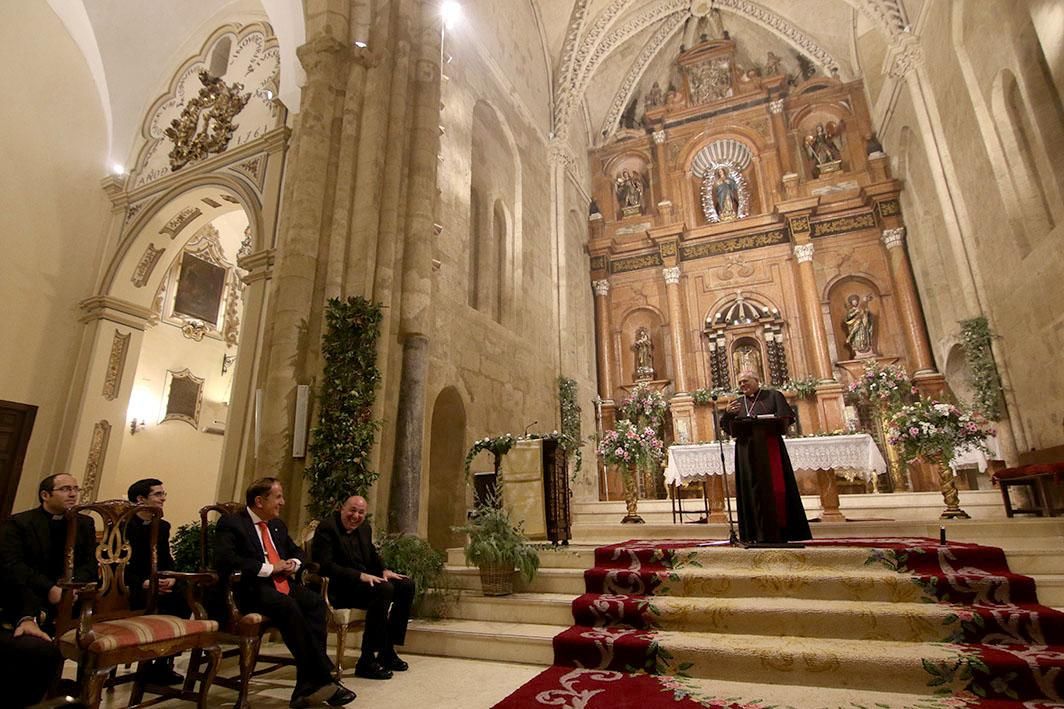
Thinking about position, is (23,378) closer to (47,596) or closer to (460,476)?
(460,476)

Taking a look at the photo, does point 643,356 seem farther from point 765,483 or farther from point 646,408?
point 765,483

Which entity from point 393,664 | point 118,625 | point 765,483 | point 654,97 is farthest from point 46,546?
point 654,97

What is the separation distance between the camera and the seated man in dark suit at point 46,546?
8.99ft

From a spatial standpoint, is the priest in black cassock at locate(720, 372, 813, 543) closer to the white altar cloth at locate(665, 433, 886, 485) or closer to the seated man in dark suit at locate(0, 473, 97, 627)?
the white altar cloth at locate(665, 433, 886, 485)

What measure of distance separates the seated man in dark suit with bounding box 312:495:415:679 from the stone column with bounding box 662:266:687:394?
10.5 metres

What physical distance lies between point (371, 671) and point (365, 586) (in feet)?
1.66

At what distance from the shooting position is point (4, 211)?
806 cm

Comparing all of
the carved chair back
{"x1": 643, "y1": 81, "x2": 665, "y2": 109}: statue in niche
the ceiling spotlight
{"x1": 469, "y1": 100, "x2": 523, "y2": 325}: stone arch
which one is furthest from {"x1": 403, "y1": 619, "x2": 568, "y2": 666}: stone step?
{"x1": 643, "y1": 81, "x2": 665, "y2": 109}: statue in niche

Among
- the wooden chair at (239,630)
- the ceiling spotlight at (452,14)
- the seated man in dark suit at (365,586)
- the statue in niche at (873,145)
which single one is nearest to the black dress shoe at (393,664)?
the seated man in dark suit at (365,586)

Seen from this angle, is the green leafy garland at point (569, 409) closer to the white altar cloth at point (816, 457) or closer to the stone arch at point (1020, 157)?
the white altar cloth at point (816, 457)

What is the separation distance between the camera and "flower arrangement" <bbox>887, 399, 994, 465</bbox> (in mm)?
7168

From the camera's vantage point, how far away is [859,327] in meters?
12.7

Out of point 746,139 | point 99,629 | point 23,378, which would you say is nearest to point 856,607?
point 99,629

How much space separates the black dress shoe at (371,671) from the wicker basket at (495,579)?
48.8 inches
